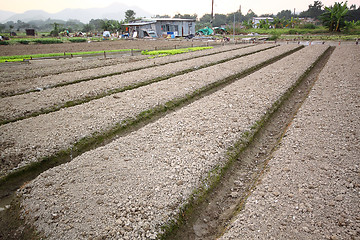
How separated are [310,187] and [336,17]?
6636 cm

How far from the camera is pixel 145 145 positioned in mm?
7895

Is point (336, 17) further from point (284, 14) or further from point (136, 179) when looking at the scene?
point (284, 14)

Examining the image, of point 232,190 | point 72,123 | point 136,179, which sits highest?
point 72,123

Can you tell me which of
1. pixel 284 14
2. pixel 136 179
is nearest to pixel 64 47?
pixel 136 179

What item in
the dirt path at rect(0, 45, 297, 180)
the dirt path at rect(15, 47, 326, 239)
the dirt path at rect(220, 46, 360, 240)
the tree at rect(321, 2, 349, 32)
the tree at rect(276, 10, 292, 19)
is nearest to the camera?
the dirt path at rect(220, 46, 360, 240)

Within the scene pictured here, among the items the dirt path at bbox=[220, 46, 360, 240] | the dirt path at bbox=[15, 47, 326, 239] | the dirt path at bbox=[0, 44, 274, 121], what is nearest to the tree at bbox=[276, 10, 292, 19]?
the dirt path at bbox=[0, 44, 274, 121]

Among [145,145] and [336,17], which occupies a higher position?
[336,17]

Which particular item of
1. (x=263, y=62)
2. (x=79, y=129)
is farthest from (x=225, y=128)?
(x=263, y=62)

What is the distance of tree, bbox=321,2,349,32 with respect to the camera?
53.1 m

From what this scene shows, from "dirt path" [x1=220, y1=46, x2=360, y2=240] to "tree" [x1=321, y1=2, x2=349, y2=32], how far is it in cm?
5987

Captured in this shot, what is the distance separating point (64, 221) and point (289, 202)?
5324 mm

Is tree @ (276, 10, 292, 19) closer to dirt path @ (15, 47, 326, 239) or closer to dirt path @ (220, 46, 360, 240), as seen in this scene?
dirt path @ (220, 46, 360, 240)

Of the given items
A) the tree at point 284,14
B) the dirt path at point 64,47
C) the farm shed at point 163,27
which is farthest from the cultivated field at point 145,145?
the tree at point 284,14

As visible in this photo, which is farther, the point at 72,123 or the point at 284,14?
the point at 284,14
